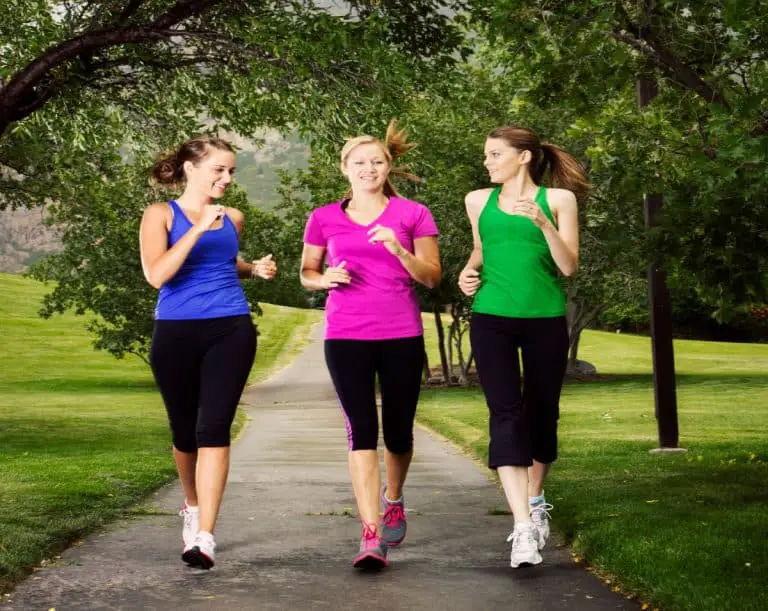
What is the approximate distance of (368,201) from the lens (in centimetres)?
635

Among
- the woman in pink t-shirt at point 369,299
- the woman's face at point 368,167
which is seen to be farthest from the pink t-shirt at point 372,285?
the woman's face at point 368,167

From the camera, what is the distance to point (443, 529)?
7605mm

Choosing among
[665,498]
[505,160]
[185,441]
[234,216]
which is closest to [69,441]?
[665,498]

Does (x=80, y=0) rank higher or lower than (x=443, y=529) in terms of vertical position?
higher

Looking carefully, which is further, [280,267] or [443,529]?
[280,267]

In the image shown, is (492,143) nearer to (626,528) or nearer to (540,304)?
(540,304)

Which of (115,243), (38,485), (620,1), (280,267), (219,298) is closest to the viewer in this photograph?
(219,298)

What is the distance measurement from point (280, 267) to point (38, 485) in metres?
31.0

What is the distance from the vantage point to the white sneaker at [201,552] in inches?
239

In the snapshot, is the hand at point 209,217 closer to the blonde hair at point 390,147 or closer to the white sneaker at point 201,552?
the blonde hair at point 390,147

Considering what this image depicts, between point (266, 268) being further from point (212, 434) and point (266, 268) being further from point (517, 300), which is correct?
point (517, 300)

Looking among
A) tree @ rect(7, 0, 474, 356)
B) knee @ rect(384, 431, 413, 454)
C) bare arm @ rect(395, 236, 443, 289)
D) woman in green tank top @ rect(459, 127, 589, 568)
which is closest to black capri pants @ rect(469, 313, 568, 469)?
woman in green tank top @ rect(459, 127, 589, 568)

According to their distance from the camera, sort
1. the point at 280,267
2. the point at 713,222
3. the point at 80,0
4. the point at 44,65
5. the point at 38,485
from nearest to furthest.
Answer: the point at 713,222
the point at 38,485
the point at 44,65
the point at 80,0
the point at 280,267

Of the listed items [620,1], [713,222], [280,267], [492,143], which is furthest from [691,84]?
[280,267]
